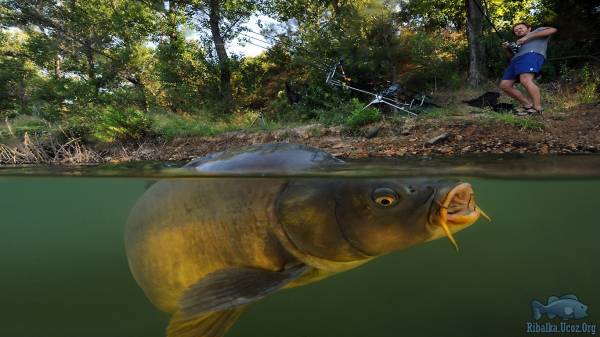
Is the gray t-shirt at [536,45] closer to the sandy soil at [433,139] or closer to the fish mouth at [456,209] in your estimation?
the sandy soil at [433,139]

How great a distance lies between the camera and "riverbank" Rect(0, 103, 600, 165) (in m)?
8.88

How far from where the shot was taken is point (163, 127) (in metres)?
14.0

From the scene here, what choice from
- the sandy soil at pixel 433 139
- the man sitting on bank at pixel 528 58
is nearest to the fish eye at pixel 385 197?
the sandy soil at pixel 433 139

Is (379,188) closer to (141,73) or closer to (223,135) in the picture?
(223,135)

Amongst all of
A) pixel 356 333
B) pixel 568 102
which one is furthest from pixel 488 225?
pixel 356 333

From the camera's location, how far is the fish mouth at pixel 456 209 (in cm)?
231

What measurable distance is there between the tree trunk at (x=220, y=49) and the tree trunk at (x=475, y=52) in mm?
11294

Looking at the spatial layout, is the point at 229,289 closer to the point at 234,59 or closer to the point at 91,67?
the point at 234,59

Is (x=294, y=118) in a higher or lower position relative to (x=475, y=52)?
lower

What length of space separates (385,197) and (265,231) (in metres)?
0.85

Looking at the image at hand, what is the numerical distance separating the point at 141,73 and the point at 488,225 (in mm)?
17571

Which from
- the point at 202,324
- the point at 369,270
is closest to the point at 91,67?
the point at 369,270

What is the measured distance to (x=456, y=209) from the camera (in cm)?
238

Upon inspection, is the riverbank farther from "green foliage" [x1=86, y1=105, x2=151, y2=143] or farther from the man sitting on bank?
the man sitting on bank
